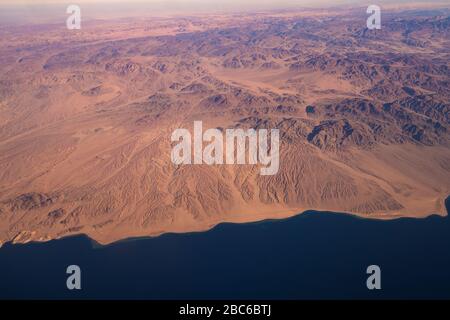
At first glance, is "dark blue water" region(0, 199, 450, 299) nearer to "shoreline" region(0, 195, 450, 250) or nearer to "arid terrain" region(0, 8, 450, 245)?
"shoreline" region(0, 195, 450, 250)

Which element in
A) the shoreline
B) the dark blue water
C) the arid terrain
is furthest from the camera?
the arid terrain

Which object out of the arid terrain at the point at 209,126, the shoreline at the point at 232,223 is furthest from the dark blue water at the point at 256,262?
the arid terrain at the point at 209,126

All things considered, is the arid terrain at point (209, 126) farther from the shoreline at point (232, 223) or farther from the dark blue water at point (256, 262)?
the dark blue water at point (256, 262)

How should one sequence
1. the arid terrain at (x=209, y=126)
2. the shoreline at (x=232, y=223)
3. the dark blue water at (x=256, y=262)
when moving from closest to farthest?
the dark blue water at (x=256, y=262) < the shoreline at (x=232, y=223) < the arid terrain at (x=209, y=126)

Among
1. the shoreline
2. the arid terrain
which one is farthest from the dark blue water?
the arid terrain

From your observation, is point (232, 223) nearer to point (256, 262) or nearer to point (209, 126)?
point (256, 262)

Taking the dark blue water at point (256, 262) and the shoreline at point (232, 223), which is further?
the shoreline at point (232, 223)
